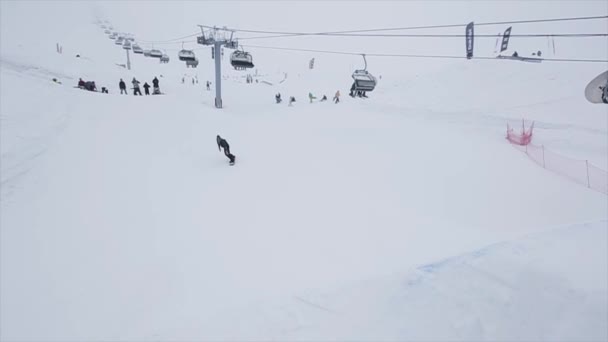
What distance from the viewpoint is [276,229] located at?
7.69 m

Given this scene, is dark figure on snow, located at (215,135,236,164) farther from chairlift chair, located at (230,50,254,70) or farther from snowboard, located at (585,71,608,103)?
snowboard, located at (585,71,608,103)

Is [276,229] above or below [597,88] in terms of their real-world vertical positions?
below

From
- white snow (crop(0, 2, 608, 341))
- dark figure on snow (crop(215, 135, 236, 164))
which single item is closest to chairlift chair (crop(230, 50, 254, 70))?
white snow (crop(0, 2, 608, 341))

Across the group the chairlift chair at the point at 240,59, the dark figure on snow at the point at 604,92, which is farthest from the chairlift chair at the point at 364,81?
the dark figure on snow at the point at 604,92

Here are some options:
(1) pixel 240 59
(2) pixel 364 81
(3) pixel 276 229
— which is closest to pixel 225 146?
(3) pixel 276 229

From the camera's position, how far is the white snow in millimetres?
4637

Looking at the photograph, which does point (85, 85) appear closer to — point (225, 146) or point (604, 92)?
point (225, 146)

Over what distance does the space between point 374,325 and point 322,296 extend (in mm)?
964

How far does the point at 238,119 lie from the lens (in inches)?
738

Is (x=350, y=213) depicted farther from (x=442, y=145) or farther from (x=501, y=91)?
(x=501, y=91)

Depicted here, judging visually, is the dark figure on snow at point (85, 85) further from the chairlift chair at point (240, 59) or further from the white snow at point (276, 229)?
the chairlift chair at point (240, 59)

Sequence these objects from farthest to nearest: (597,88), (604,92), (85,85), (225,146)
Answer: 1. (85,85)
2. (225,146)
3. (597,88)
4. (604,92)

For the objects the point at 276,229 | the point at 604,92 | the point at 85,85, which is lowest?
the point at 276,229

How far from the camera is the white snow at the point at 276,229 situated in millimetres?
4637
